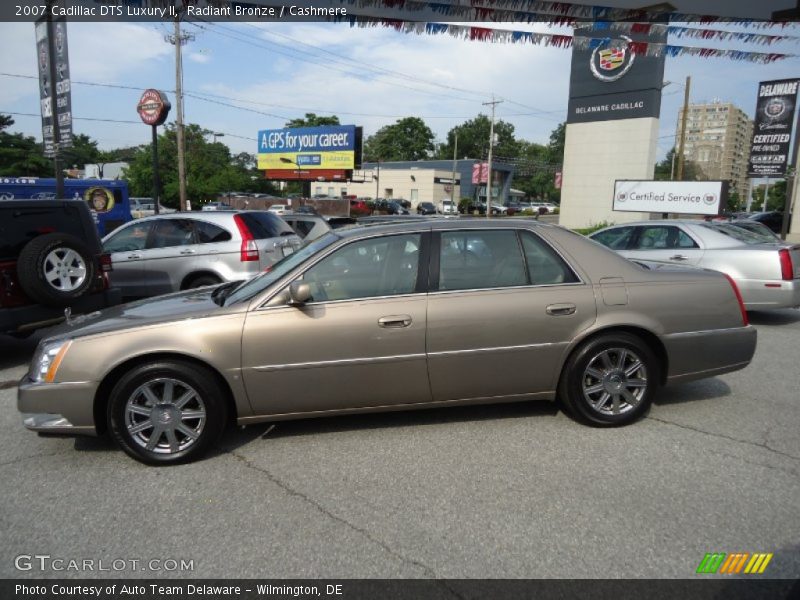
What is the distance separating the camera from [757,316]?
8406mm

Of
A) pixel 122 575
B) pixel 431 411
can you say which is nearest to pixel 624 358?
pixel 431 411

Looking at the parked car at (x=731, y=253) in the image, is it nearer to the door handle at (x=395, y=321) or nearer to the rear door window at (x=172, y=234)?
the door handle at (x=395, y=321)

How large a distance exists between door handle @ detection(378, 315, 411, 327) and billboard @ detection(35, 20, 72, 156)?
13018mm

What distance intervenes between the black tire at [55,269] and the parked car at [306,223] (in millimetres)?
5330

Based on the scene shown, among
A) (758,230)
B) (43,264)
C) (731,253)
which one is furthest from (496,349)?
(758,230)

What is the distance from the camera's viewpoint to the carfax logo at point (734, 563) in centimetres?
249

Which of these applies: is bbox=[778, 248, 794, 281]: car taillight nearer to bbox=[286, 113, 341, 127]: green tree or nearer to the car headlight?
the car headlight

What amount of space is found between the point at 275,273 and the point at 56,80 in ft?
41.9

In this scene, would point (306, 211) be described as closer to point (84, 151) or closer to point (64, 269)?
point (64, 269)

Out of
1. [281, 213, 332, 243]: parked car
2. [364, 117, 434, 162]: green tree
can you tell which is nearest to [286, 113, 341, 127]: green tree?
[364, 117, 434, 162]: green tree

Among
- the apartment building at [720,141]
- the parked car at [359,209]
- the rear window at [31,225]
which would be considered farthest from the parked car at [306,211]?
the apartment building at [720,141]

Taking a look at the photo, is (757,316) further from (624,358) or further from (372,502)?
(372,502)

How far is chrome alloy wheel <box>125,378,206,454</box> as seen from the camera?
11.6 feet

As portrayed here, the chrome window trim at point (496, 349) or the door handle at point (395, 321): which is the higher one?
the door handle at point (395, 321)
